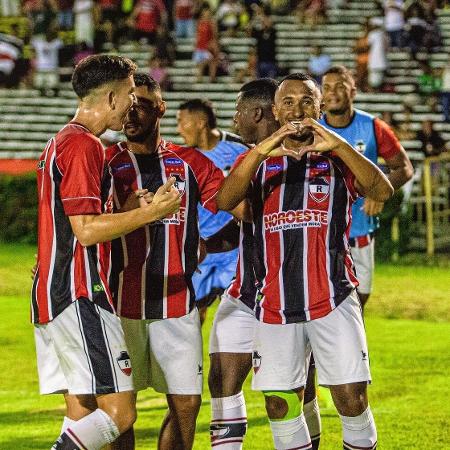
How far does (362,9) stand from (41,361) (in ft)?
71.6

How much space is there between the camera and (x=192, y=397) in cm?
618

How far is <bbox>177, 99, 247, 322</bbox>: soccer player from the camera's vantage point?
8320 millimetres

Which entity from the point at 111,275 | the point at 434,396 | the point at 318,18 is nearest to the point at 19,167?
the point at 318,18

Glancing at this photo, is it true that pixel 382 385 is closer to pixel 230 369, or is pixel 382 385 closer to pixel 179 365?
pixel 230 369

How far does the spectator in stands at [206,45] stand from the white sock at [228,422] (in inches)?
752

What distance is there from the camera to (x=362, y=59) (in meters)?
23.3

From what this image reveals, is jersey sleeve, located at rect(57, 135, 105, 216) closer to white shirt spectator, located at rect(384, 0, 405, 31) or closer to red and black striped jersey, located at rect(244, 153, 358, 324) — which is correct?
red and black striped jersey, located at rect(244, 153, 358, 324)

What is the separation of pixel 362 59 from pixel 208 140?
601 inches

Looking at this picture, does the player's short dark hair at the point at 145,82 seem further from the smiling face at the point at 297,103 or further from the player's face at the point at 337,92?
the player's face at the point at 337,92

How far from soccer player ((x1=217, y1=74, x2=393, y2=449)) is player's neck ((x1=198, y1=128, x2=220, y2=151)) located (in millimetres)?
2497

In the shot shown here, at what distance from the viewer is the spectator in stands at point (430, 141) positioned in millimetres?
20656

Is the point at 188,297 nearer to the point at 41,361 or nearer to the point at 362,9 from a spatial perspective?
the point at 41,361

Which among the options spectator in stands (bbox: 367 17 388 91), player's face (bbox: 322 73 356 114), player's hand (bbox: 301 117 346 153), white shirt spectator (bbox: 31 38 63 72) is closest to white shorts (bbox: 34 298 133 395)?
player's hand (bbox: 301 117 346 153)

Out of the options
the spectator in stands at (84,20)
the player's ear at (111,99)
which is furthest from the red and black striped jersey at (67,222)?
the spectator in stands at (84,20)
